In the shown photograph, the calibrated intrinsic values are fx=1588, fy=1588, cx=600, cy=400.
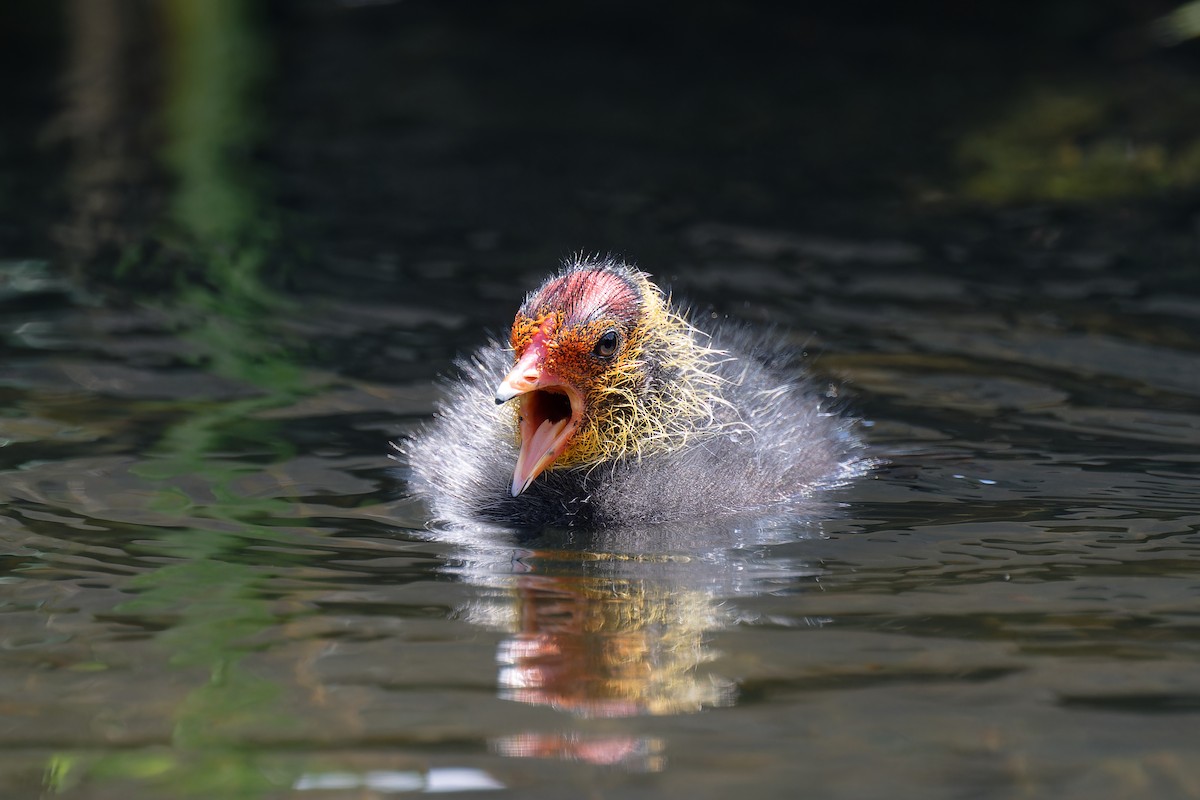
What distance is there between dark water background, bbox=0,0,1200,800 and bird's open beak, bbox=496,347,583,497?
0.86 ft

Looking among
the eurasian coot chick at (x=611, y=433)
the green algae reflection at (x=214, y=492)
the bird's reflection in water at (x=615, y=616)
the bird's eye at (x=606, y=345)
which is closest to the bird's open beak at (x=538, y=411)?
the eurasian coot chick at (x=611, y=433)

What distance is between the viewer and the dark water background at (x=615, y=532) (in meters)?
3.48

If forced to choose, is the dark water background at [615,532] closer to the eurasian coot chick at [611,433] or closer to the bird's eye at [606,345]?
the eurasian coot chick at [611,433]

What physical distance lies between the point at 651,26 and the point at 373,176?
6.14m

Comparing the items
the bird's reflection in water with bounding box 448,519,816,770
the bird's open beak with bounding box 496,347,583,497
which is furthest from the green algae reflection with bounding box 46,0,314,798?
the bird's open beak with bounding box 496,347,583,497

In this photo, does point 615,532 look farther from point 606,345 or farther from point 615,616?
point 615,616

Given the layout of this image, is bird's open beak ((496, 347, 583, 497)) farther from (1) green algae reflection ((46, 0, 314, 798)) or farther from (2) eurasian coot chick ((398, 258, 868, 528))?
(1) green algae reflection ((46, 0, 314, 798))

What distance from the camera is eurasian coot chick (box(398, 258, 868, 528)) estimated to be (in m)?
5.00

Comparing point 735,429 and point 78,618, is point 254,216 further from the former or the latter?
point 78,618

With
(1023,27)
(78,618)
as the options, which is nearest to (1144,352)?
(78,618)

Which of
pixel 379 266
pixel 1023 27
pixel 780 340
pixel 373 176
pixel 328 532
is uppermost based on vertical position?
pixel 1023 27

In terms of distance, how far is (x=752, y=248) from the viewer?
8.58m

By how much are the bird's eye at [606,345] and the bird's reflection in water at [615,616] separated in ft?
1.88

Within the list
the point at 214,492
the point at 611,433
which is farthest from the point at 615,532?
the point at 214,492
